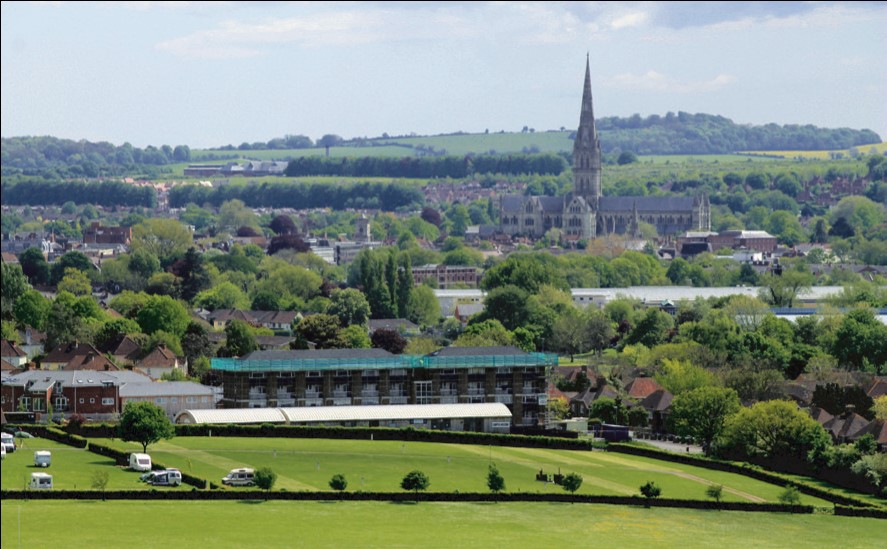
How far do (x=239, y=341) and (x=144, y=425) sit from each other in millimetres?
42970

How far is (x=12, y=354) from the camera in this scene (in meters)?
117

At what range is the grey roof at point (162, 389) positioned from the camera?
95.0 meters

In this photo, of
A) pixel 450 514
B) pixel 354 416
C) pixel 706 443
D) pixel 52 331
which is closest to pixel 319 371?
pixel 354 416

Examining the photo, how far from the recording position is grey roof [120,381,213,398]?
312ft

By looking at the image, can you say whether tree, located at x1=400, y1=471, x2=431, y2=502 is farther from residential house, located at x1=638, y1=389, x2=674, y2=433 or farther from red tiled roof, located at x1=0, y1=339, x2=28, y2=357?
red tiled roof, located at x1=0, y1=339, x2=28, y2=357

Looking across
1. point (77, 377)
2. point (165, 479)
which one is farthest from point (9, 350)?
point (165, 479)

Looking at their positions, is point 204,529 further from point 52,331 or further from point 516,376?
point 52,331

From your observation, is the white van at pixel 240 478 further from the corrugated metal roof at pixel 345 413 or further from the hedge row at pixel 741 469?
the hedge row at pixel 741 469

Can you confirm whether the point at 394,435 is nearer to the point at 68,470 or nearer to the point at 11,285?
the point at 68,470

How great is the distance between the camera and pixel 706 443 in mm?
91188

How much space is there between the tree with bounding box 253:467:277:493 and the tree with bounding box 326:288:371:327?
246ft

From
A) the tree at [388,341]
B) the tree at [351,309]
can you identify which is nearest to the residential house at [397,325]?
the tree at [351,309]

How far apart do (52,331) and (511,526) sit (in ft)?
215

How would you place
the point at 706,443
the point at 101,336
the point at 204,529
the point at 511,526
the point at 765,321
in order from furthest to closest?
the point at 765,321 → the point at 101,336 → the point at 706,443 → the point at 511,526 → the point at 204,529
